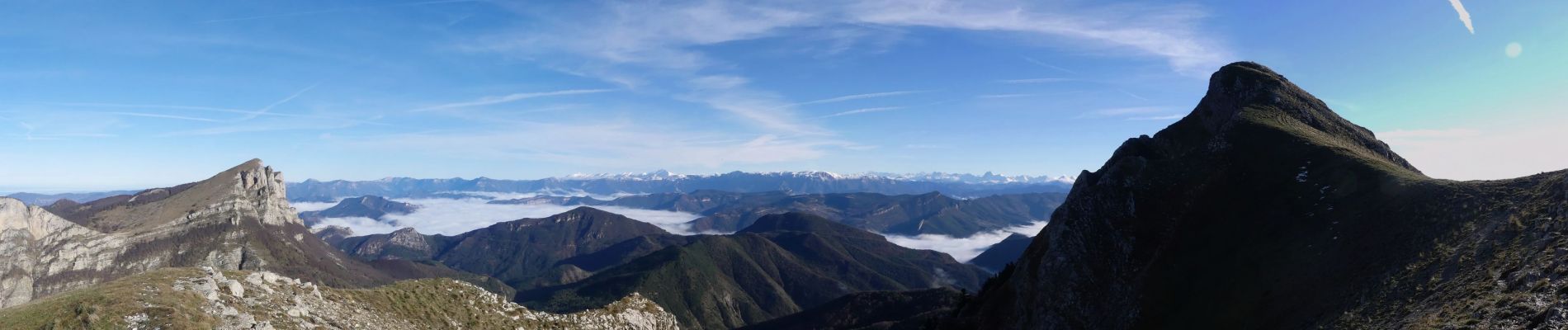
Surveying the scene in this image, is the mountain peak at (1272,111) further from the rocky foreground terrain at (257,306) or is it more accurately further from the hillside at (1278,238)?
the rocky foreground terrain at (257,306)

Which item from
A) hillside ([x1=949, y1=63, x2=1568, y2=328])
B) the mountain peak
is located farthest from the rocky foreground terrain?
the mountain peak

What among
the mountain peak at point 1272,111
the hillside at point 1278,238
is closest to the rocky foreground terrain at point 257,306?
the hillside at point 1278,238

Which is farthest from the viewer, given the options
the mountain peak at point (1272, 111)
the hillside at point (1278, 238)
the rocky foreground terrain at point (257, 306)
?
the mountain peak at point (1272, 111)

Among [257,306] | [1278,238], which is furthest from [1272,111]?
[257,306]

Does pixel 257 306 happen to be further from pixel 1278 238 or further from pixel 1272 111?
pixel 1272 111

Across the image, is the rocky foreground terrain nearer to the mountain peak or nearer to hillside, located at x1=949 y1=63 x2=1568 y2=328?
hillside, located at x1=949 y1=63 x2=1568 y2=328

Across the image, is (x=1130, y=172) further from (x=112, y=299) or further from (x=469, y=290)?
(x=112, y=299)

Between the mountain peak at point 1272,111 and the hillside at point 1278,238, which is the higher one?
the mountain peak at point 1272,111

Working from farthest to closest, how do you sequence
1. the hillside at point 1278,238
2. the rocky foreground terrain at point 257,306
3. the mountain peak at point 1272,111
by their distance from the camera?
1. the mountain peak at point 1272,111
2. the hillside at point 1278,238
3. the rocky foreground terrain at point 257,306

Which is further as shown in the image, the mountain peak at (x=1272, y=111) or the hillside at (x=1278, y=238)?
the mountain peak at (x=1272, y=111)
